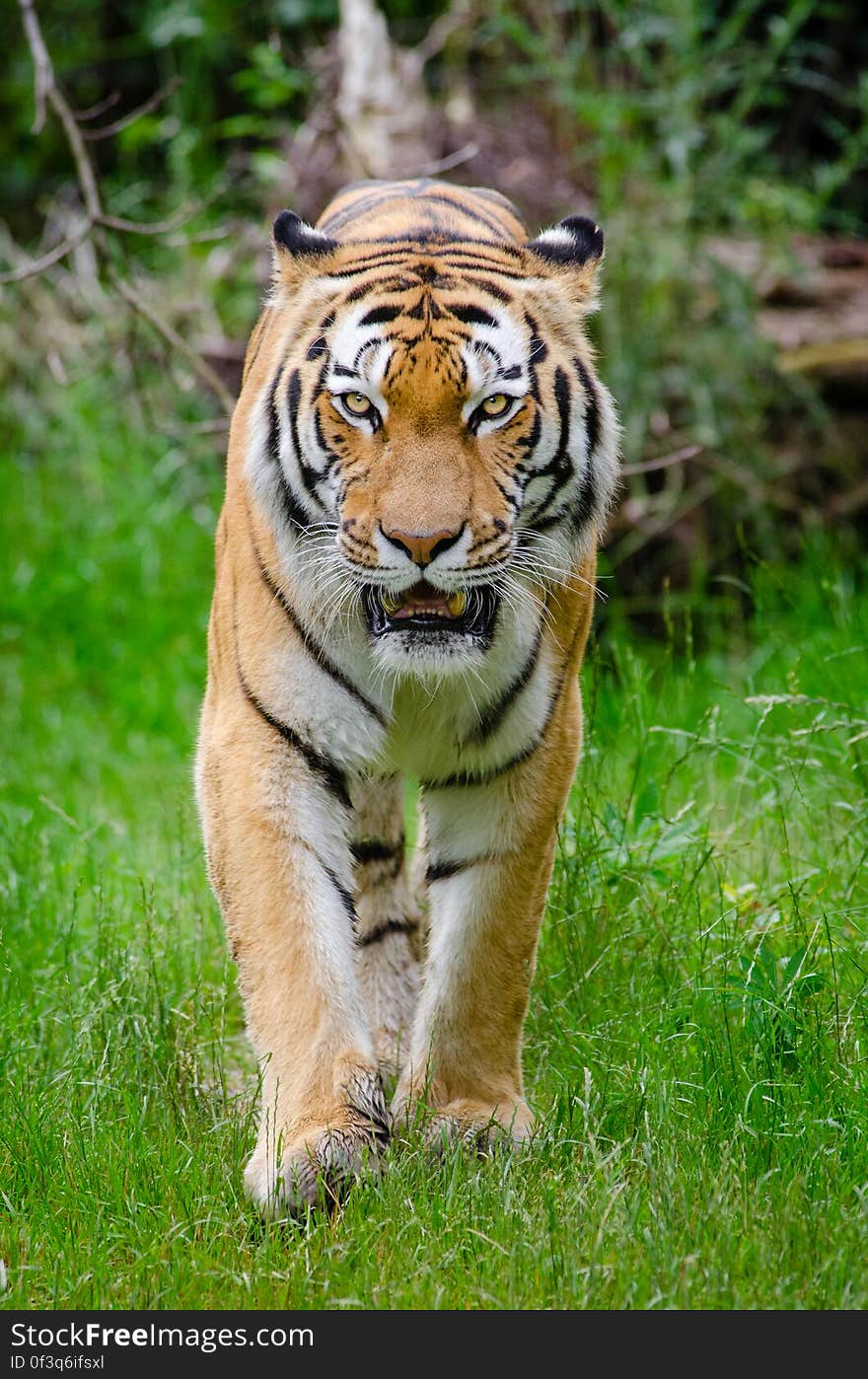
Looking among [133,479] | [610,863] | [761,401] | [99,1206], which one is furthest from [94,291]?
[99,1206]

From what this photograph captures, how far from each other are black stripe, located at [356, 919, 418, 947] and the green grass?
0.36 meters

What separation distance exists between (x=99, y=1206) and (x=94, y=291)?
655 cm

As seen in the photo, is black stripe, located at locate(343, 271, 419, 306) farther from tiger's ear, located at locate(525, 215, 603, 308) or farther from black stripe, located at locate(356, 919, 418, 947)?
black stripe, located at locate(356, 919, 418, 947)

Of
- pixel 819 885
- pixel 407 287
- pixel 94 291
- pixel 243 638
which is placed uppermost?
pixel 94 291

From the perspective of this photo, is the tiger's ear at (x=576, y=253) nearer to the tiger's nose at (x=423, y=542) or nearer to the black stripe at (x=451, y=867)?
the tiger's nose at (x=423, y=542)

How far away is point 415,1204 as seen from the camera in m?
2.80

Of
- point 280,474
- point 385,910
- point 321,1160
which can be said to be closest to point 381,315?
point 280,474

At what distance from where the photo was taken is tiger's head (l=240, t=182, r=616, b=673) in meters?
2.82

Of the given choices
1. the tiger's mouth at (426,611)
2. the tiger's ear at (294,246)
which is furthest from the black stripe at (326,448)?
the tiger's ear at (294,246)

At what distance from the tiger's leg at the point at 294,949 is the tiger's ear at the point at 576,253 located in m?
1.04

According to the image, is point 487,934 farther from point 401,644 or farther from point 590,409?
point 590,409

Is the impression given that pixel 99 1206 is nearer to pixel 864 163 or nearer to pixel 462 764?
pixel 462 764

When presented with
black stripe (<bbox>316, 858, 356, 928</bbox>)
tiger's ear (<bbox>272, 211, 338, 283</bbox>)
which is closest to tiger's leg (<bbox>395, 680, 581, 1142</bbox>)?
black stripe (<bbox>316, 858, 356, 928</bbox>)

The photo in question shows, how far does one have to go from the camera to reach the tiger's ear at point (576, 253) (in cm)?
321
